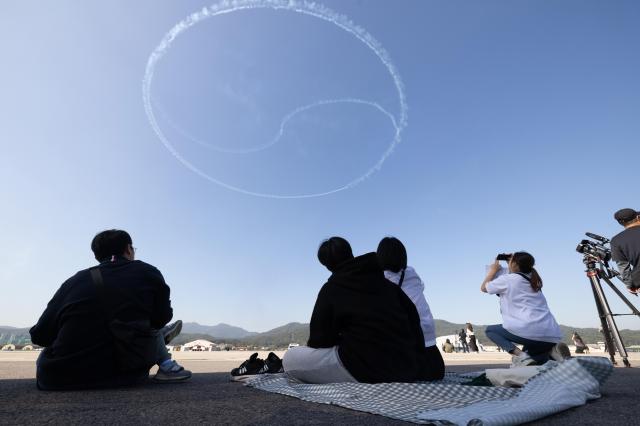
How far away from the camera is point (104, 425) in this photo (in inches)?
67.8

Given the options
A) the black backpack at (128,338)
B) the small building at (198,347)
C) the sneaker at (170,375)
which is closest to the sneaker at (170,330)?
the sneaker at (170,375)

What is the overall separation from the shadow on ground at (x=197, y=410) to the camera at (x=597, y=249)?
4146 millimetres

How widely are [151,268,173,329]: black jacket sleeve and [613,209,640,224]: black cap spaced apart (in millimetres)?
5548

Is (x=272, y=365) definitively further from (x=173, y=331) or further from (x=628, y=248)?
(x=628, y=248)

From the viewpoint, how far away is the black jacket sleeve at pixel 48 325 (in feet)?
9.68

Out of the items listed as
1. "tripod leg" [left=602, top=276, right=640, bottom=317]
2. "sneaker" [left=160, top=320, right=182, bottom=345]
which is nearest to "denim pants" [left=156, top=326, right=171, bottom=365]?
"sneaker" [left=160, top=320, right=182, bottom=345]

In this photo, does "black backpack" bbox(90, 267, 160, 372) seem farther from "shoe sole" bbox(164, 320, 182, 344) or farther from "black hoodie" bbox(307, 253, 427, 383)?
"black hoodie" bbox(307, 253, 427, 383)

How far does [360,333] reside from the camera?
2.75 m

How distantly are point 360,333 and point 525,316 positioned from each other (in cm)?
269

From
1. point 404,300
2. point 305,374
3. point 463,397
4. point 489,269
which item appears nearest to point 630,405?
point 463,397

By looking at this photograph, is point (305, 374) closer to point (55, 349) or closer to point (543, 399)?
point (543, 399)

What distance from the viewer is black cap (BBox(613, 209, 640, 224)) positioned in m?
4.56

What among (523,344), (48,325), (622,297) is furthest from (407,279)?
(622,297)

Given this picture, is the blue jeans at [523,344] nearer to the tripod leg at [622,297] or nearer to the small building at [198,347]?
the tripod leg at [622,297]
